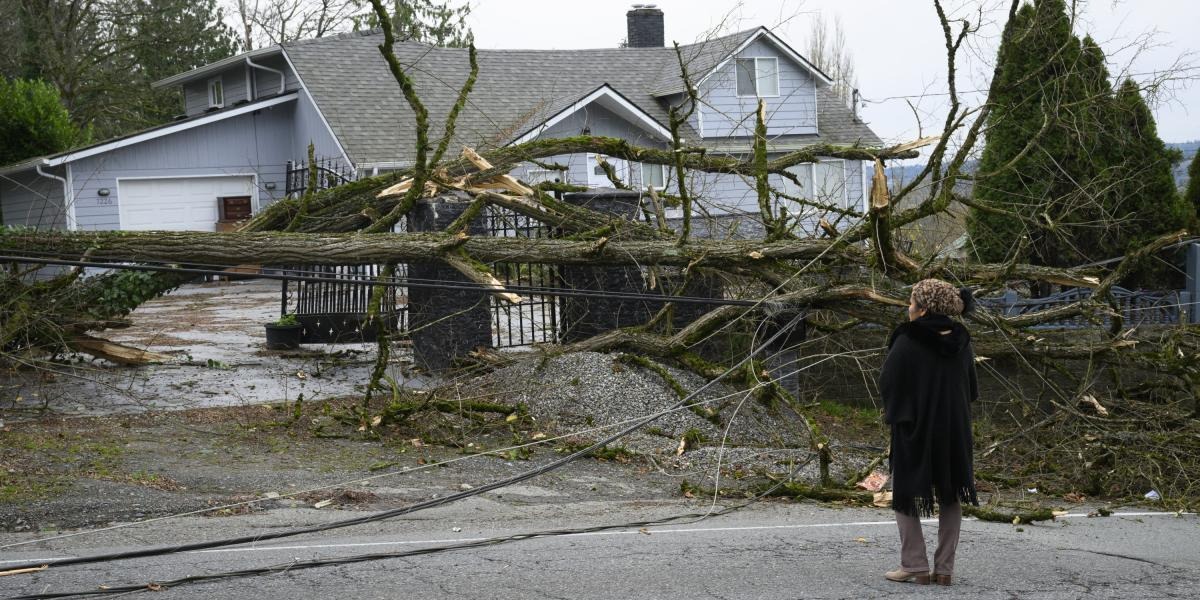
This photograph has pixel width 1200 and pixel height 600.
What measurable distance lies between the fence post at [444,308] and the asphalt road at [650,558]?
4842 millimetres

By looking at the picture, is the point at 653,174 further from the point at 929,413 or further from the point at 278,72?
the point at 929,413

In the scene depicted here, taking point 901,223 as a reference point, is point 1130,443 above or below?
below

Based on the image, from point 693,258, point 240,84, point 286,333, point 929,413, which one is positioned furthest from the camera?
point 240,84

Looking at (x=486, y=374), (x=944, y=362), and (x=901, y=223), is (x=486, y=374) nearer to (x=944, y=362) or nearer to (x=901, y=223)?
(x=901, y=223)

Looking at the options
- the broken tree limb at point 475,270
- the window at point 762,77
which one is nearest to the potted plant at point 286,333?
the broken tree limb at point 475,270

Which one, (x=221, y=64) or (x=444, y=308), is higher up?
(x=221, y=64)

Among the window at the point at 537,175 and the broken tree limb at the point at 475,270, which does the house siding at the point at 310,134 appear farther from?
the broken tree limb at the point at 475,270

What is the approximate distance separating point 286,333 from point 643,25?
2140 cm

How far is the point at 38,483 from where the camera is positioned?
7.36 m

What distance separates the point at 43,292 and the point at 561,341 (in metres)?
5.10

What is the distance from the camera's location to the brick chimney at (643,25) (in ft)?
107

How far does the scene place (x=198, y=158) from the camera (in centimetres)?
2539

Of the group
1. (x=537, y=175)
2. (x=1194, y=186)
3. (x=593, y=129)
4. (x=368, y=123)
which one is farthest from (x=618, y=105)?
(x=1194, y=186)

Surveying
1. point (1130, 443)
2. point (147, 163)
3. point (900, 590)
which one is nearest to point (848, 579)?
point (900, 590)
